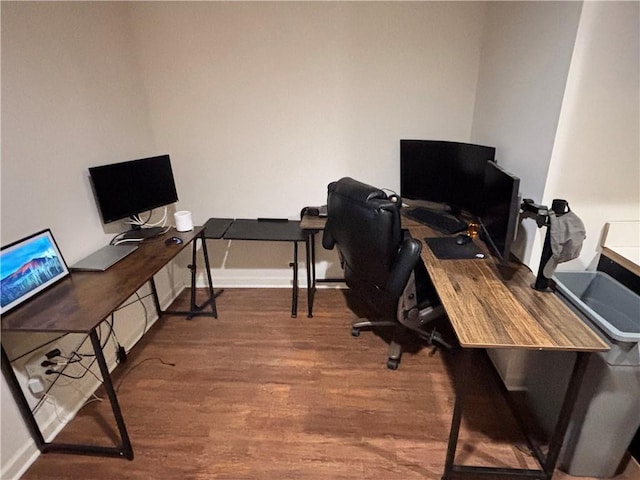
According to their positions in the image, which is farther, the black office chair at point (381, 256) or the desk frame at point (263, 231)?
the desk frame at point (263, 231)

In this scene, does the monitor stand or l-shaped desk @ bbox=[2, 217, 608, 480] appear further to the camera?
the monitor stand

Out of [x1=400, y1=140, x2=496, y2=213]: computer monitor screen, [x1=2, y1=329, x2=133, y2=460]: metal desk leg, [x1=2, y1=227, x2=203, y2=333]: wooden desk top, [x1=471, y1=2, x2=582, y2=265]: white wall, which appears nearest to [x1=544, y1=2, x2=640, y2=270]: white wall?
[x1=471, y1=2, x2=582, y2=265]: white wall

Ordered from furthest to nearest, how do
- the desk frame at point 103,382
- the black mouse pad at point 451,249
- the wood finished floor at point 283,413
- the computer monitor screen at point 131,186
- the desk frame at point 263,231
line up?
the desk frame at point 263,231 → the computer monitor screen at point 131,186 → the black mouse pad at point 451,249 → the wood finished floor at point 283,413 → the desk frame at point 103,382

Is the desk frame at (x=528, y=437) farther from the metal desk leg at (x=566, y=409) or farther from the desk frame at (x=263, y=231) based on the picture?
the desk frame at (x=263, y=231)

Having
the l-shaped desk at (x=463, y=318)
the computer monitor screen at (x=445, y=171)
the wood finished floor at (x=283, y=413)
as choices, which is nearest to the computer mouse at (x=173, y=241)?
the l-shaped desk at (x=463, y=318)

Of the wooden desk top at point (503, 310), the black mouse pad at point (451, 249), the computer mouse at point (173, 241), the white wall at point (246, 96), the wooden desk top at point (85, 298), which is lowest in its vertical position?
the wooden desk top at point (503, 310)

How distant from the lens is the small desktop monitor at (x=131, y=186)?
2.03m

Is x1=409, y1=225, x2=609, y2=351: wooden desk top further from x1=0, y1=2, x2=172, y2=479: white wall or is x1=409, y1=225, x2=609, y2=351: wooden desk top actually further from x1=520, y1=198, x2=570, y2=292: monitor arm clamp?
x1=0, y1=2, x2=172, y2=479: white wall

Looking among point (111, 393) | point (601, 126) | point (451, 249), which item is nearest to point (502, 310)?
point (451, 249)

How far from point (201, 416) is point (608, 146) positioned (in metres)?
2.36

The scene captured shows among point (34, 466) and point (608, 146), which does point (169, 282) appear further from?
point (608, 146)

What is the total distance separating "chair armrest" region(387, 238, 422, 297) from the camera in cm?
177

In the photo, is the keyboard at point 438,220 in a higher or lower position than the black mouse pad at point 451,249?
higher

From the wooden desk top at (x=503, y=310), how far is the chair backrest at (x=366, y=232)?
25cm
